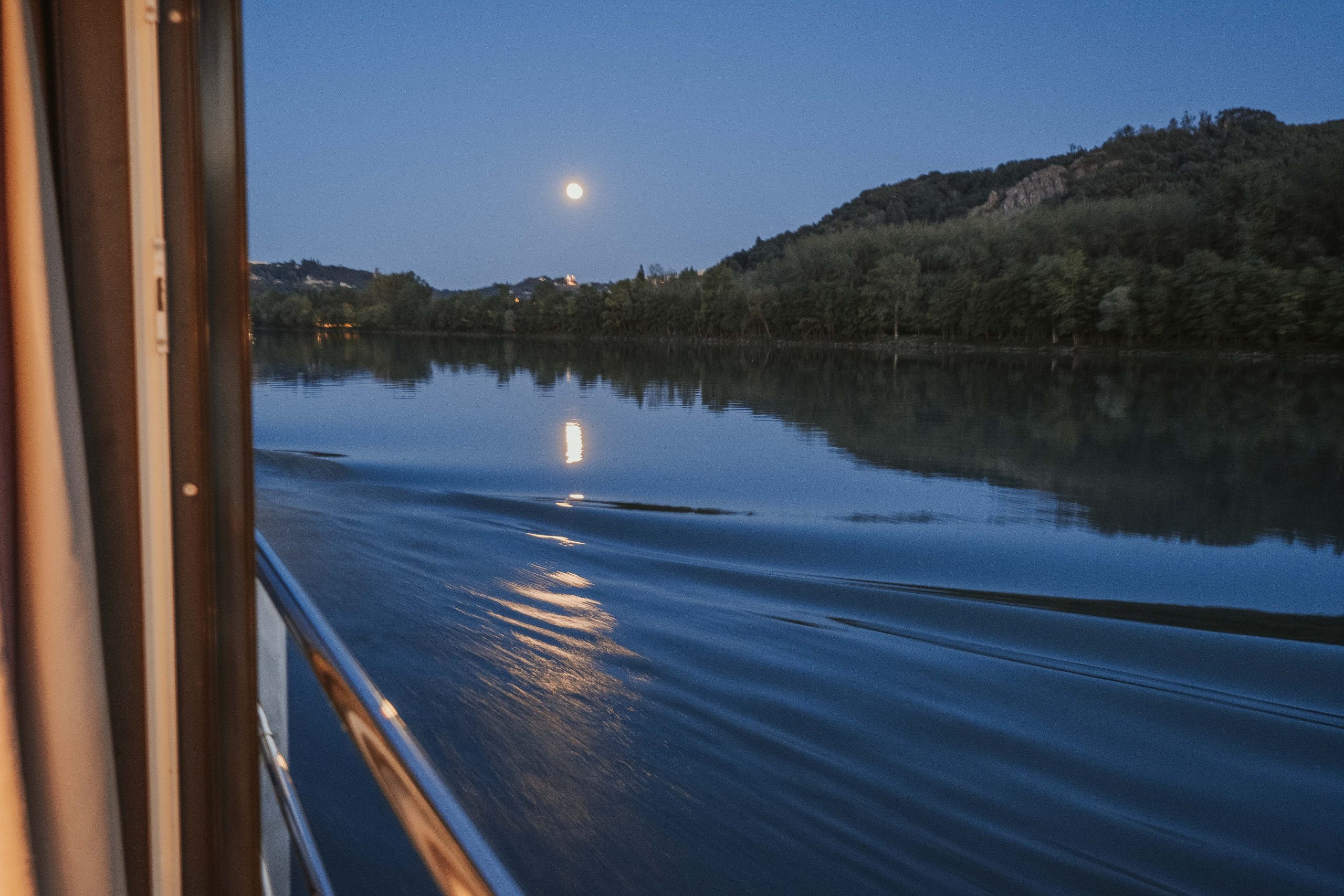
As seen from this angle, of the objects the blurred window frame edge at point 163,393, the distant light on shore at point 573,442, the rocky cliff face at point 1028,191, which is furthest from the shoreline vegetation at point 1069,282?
the blurred window frame edge at point 163,393

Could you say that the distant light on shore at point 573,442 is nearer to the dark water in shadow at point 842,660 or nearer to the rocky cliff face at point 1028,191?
the dark water in shadow at point 842,660

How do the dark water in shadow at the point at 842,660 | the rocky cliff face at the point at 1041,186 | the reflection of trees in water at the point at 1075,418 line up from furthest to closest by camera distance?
the rocky cliff face at the point at 1041,186 < the reflection of trees in water at the point at 1075,418 < the dark water in shadow at the point at 842,660

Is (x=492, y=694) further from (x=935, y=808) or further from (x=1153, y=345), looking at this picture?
(x=1153, y=345)

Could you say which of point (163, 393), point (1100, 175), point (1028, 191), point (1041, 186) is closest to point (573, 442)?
point (163, 393)

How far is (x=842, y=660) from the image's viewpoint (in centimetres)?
407

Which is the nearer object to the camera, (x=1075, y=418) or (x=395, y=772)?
(x=395, y=772)

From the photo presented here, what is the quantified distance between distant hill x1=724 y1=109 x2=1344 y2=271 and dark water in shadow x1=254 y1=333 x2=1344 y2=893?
37505mm

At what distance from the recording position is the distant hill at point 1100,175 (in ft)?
240

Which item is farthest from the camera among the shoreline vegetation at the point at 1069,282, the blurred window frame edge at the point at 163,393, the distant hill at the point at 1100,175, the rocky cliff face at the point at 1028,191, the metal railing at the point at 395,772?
the rocky cliff face at the point at 1028,191

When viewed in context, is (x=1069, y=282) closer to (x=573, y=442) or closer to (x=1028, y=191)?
(x=573, y=442)

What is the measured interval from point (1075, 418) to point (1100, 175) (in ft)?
279

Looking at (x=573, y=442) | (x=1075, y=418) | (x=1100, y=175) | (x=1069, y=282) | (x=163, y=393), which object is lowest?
(x=573, y=442)

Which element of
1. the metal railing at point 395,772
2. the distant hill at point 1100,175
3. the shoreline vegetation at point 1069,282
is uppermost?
the distant hill at point 1100,175

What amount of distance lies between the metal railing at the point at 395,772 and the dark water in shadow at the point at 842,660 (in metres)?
1.47
